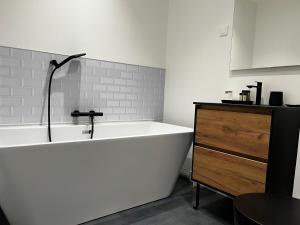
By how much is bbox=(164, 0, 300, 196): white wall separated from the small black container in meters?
0.08

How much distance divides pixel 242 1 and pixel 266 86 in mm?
870

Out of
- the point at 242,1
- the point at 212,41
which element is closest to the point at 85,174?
the point at 212,41

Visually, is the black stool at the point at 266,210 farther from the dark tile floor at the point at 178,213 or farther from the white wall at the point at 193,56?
the white wall at the point at 193,56

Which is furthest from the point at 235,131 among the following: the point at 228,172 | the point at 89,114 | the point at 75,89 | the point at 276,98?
the point at 75,89

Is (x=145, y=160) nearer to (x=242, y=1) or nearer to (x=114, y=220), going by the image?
(x=114, y=220)

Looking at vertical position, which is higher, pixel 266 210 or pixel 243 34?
pixel 243 34

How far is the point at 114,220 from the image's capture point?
5.95 ft

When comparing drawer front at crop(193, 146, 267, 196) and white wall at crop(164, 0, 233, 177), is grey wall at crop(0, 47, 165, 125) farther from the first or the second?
drawer front at crop(193, 146, 267, 196)

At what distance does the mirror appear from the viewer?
1843 mm

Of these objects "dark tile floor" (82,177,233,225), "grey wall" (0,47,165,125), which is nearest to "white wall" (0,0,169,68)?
"grey wall" (0,47,165,125)

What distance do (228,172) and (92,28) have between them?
77.8 inches

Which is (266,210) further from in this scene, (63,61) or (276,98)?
(63,61)

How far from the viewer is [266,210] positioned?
0.87 m

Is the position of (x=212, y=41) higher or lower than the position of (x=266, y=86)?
higher
